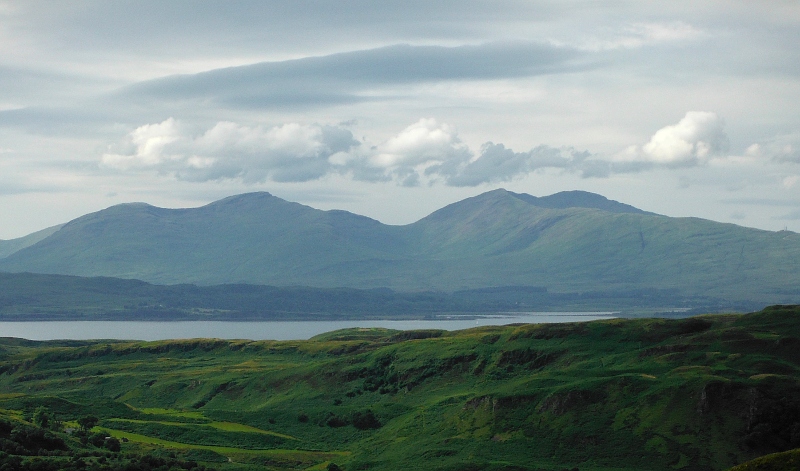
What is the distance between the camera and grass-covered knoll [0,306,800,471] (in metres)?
93.7

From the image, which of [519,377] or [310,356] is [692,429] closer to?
[519,377]

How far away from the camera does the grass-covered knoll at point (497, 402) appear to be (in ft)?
307

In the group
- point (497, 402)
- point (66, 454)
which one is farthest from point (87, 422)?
point (497, 402)

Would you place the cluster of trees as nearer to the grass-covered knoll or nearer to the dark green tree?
the grass-covered knoll

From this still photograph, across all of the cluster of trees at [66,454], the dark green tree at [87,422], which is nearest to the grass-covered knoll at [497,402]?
the dark green tree at [87,422]

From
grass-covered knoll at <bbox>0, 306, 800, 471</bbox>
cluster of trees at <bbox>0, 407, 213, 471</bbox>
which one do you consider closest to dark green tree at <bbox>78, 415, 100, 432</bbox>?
grass-covered knoll at <bbox>0, 306, 800, 471</bbox>

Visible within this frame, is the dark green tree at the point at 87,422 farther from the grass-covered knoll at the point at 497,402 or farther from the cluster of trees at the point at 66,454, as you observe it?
the cluster of trees at the point at 66,454

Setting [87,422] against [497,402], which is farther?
[87,422]

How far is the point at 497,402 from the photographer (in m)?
104

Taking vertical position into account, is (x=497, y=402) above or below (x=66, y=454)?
above

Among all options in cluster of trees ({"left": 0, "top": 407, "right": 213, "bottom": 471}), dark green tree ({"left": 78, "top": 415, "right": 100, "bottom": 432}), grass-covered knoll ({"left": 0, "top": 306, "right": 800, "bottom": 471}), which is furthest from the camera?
dark green tree ({"left": 78, "top": 415, "right": 100, "bottom": 432})

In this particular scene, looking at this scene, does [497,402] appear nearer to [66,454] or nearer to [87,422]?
[87,422]

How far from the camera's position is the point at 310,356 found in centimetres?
17488

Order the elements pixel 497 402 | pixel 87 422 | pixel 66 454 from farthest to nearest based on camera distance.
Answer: pixel 87 422, pixel 497 402, pixel 66 454
